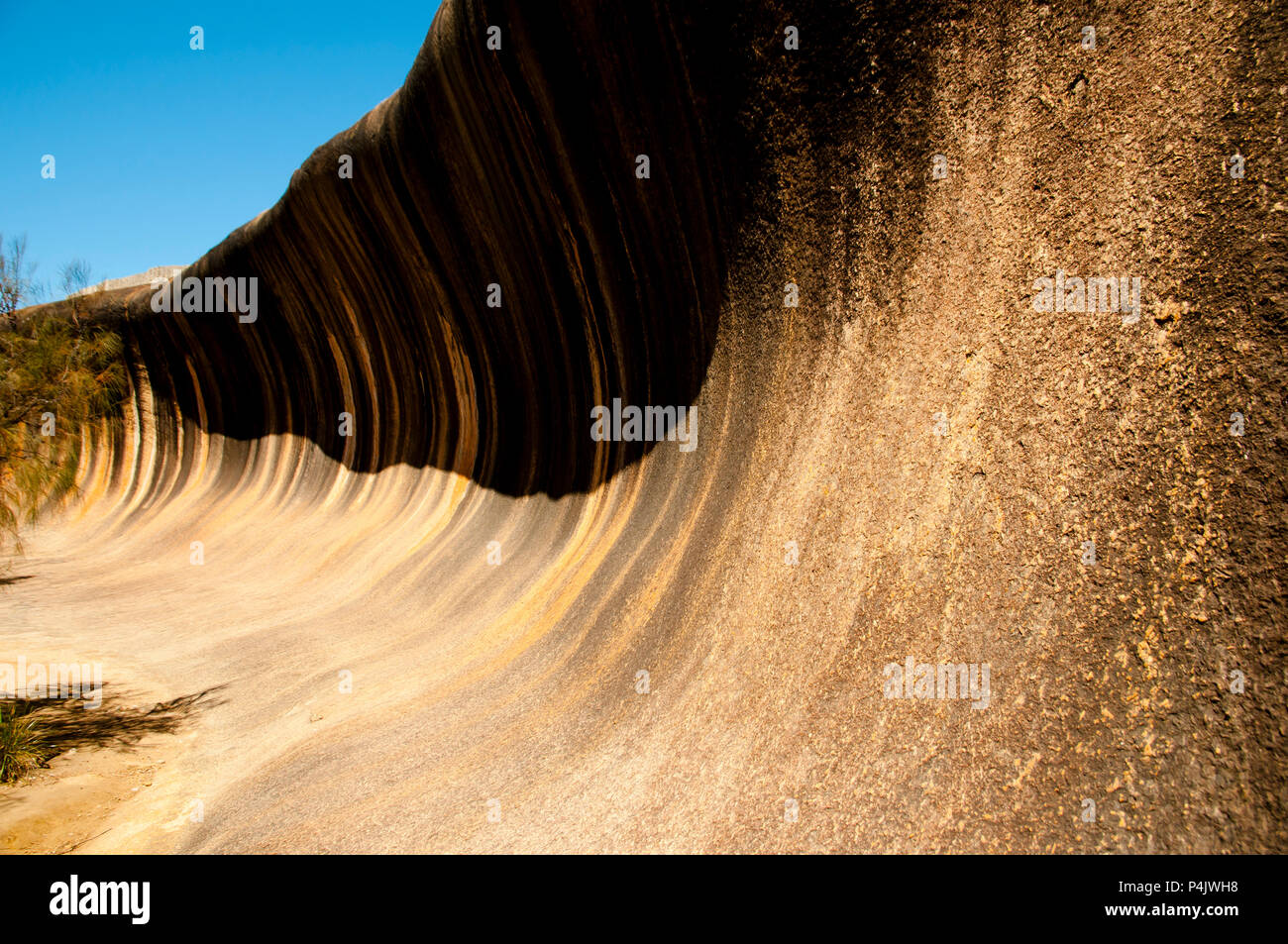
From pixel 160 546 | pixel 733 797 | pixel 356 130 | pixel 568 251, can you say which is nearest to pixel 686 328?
pixel 568 251

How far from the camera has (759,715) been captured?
8.71 feet

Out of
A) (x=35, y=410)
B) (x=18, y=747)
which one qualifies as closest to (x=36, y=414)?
(x=35, y=410)

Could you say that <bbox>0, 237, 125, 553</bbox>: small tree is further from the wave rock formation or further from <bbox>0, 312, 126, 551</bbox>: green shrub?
the wave rock formation

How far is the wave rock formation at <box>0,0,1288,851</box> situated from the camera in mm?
1854

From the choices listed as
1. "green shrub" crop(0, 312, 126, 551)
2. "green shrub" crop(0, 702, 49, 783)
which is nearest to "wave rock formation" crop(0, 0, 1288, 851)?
"green shrub" crop(0, 702, 49, 783)

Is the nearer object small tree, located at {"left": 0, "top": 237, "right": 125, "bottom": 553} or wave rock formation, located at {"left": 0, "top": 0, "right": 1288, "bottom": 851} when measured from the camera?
wave rock formation, located at {"left": 0, "top": 0, "right": 1288, "bottom": 851}

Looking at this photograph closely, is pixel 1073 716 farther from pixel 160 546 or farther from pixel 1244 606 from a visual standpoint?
pixel 160 546

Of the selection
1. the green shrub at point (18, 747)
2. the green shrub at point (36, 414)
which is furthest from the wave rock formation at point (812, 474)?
the green shrub at point (36, 414)

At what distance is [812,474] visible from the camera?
309 centimetres

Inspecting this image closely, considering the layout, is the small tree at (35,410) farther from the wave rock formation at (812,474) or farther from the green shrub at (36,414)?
the wave rock formation at (812,474)

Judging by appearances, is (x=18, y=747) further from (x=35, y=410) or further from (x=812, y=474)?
(x=812, y=474)

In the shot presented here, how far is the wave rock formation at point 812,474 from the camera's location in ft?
6.08

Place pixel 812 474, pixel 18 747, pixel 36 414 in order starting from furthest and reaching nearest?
1. pixel 36 414
2. pixel 18 747
3. pixel 812 474
